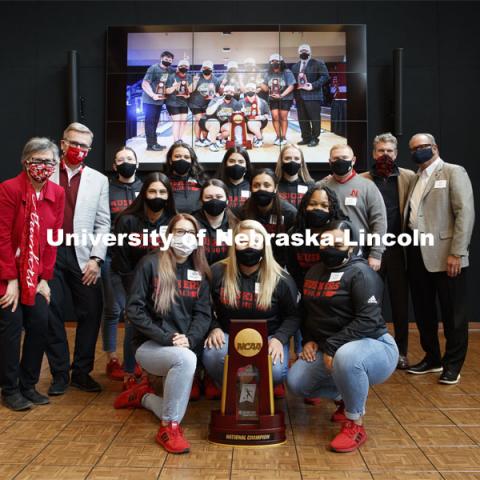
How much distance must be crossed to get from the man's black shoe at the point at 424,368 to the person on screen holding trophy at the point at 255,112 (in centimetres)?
283

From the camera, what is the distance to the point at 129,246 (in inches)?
132

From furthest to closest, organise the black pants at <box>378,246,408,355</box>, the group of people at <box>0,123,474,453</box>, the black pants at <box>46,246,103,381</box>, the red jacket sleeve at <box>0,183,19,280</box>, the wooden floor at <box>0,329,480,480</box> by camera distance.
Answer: the black pants at <box>378,246,408,355</box>
the black pants at <box>46,246,103,381</box>
the red jacket sleeve at <box>0,183,19,280</box>
the group of people at <box>0,123,474,453</box>
the wooden floor at <box>0,329,480,480</box>

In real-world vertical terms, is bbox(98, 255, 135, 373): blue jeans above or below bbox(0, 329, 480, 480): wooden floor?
above

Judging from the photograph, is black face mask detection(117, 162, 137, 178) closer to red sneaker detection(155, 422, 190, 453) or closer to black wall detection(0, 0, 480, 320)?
red sneaker detection(155, 422, 190, 453)

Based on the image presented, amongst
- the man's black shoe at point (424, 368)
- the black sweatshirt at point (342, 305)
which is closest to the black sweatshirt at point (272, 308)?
the black sweatshirt at point (342, 305)

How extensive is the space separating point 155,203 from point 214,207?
1.18 ft

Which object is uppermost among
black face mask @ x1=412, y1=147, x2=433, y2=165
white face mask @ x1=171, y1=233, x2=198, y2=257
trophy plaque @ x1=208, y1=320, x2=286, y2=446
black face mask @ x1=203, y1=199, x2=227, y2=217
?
black face mask @ x1=412, y1=147, x2=433, y2=165

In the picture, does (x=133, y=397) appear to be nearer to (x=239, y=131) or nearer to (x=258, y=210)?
(x=258, y=210)

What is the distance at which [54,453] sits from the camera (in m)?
2.47

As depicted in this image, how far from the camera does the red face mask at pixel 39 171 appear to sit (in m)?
3.10

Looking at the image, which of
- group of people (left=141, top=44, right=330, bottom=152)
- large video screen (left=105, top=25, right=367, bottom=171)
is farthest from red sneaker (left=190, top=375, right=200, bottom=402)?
group of people (left=141, top=44, right=330, bottom=152)

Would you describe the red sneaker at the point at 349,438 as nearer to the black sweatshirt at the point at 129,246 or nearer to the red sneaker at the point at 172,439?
the red sneaker at the point at 172,439

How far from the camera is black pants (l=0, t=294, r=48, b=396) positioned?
10.1 ft

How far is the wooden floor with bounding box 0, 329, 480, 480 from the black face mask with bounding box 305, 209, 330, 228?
3.57 ft
